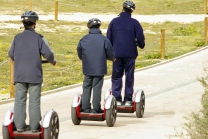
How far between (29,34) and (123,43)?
3493mm

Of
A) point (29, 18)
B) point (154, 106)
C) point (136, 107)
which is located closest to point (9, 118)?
point (29, 18)

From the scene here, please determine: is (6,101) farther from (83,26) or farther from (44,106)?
(83,26)

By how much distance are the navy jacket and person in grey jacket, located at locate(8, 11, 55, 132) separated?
6.78ft

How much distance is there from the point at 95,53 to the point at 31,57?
222cm

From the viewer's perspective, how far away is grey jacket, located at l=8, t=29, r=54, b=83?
10156 millimetres

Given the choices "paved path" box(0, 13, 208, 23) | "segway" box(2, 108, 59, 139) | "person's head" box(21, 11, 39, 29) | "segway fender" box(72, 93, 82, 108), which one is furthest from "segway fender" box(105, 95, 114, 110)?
"paved path" box(0, 13, 208, 23)

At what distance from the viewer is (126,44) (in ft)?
44.2

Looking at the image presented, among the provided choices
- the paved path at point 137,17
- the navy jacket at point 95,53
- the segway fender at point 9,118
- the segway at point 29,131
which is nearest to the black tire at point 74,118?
the navy jacket at point 95,53

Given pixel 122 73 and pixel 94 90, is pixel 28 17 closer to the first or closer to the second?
pixel 94 90

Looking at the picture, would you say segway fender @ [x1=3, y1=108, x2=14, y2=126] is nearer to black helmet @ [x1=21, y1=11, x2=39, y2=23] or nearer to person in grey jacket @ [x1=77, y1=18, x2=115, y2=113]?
black helmet @ [x1=21, y1=11, x2=39, y2=23]

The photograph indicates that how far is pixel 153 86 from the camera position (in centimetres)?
1875

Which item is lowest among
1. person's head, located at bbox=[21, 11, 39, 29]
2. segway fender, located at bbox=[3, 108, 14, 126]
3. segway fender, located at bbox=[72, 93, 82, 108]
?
segway fender, located at bbox=[72, 93, 82, 108]

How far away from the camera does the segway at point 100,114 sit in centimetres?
1209

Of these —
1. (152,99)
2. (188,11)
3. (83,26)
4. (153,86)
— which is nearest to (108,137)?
(152,99)
